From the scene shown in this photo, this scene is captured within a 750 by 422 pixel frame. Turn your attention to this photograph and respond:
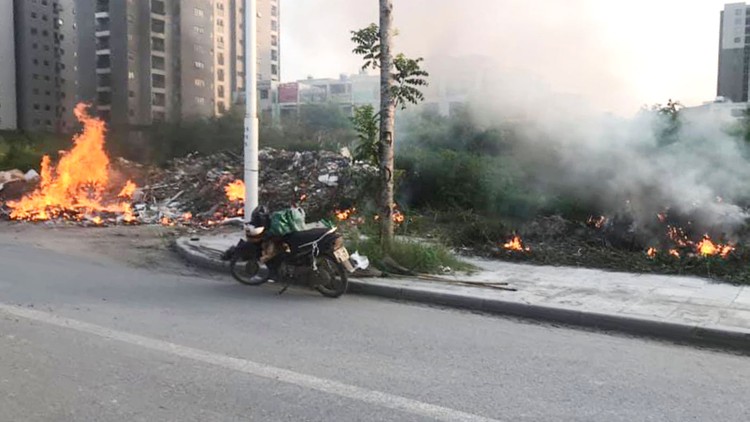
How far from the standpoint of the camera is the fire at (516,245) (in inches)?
320

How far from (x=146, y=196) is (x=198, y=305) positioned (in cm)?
959

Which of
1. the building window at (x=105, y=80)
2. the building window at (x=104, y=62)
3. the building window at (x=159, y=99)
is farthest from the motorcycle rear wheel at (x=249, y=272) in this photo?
the building window at (x=105, y=80)

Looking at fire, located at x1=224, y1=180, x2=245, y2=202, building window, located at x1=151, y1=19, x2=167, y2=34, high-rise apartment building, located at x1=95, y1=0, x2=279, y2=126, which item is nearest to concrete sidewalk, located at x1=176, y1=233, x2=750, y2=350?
fire, located at x1=224, y1=180, x2=245, y2=202

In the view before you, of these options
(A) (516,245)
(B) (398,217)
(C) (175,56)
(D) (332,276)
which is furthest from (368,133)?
(C) (175,56)

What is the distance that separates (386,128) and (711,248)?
14.0ft

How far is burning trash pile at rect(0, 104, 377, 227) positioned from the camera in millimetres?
12828

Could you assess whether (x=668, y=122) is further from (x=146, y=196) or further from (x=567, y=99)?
(x=146, y=196)

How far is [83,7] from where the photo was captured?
15367mm

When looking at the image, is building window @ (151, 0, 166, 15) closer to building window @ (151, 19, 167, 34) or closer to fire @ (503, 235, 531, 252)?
building window @ (151, 19, 167, 34)

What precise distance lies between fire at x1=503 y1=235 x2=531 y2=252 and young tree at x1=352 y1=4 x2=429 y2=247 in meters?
1.77

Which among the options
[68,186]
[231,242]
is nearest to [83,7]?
[68,186]

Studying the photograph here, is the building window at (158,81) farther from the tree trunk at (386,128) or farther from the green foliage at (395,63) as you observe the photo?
the tree trunk at (386,128)

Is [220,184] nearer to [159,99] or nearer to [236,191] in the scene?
[236,191]

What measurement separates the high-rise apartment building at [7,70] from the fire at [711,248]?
16768mm
